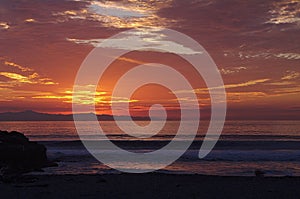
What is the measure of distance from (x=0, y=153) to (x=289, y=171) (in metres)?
18.5

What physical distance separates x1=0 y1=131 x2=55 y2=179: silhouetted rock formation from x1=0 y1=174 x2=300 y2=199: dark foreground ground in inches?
182

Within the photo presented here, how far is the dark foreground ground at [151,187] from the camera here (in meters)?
14.8

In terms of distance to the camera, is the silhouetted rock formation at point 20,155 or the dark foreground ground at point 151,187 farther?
the silhouetted rock formation at point 20,155

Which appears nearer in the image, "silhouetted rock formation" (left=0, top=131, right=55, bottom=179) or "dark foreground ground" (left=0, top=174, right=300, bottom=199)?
"dark foreground ground" (left=0, top=174, right=300, bottom=199)

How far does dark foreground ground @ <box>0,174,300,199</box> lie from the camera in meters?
14.8

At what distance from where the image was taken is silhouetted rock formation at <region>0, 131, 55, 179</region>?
77.7 ft

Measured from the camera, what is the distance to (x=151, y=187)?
16.8 metres

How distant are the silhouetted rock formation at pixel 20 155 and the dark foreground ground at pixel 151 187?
4.63m

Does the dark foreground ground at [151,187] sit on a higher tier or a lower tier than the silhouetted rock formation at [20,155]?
lower

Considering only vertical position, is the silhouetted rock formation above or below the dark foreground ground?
above

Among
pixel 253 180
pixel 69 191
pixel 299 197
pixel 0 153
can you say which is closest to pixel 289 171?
pixel 253 180

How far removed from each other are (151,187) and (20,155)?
39.8ft

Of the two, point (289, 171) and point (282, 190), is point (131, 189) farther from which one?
point (289, 171)

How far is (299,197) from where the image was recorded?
575 inches
